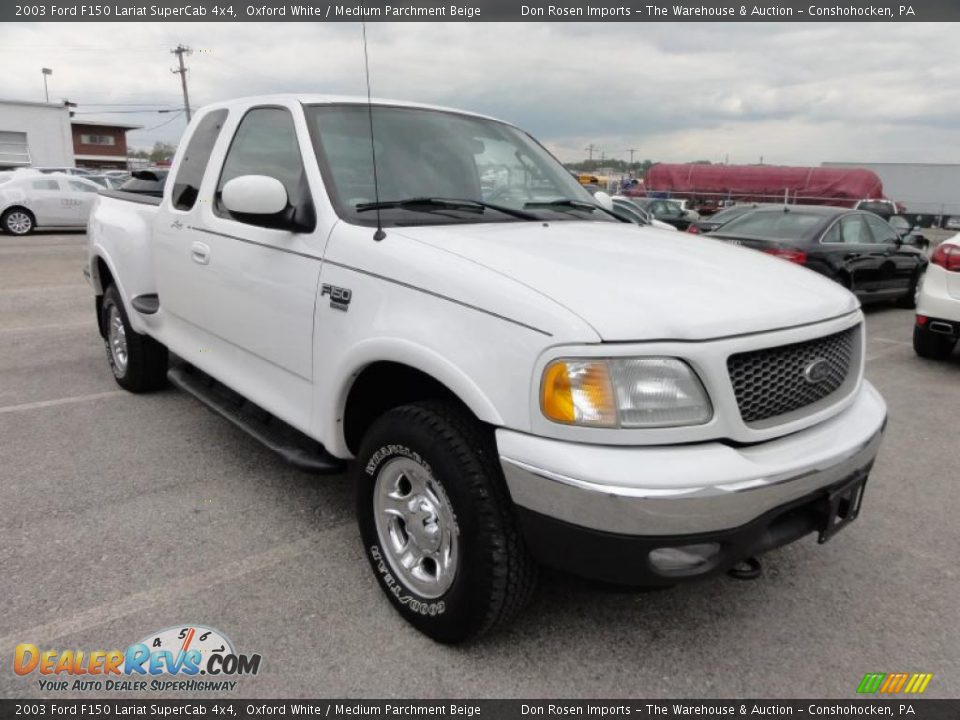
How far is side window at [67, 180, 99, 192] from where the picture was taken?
19438mm

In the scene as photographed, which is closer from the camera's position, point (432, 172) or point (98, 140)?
point (432, 172)

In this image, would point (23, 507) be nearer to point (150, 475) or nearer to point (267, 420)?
point (150, 475)

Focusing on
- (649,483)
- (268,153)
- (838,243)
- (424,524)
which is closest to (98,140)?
(838,243)

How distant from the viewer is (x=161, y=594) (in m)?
2.80

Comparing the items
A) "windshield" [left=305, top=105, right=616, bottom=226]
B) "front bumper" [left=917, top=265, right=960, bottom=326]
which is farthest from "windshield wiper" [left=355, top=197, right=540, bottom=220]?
"front bumper" [left=917, top=265, right=960, bottom=326]

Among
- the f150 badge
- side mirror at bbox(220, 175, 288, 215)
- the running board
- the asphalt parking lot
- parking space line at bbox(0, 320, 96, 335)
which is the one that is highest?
side mirror at bbox(220, 175, 288, 215)

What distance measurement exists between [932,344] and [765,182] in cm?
3410

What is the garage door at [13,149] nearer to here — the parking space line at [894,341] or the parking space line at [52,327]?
the parking space line at [52,327]

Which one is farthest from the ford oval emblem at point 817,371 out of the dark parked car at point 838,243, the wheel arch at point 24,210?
the wheel arch at point 24,210

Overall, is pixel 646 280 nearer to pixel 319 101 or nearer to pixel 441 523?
pixel 441 523

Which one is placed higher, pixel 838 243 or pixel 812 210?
pixel 812 210

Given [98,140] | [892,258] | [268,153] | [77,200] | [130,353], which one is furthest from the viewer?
[98,140]

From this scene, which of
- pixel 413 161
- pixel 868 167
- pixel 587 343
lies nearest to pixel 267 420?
pixel 413 161

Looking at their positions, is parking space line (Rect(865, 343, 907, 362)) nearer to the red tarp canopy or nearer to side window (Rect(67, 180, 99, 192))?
side window (Rect(67, 180, 99, 192))
